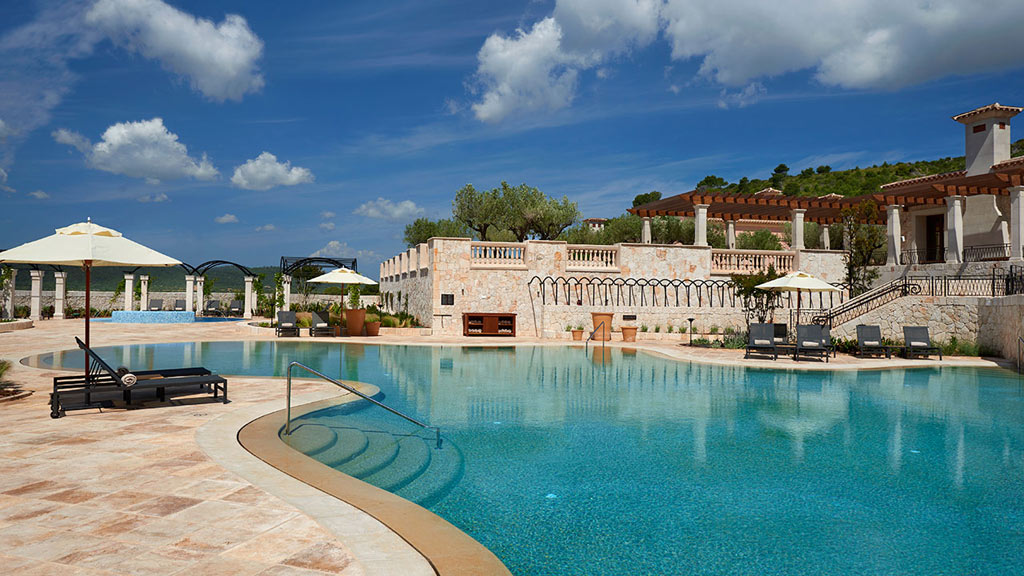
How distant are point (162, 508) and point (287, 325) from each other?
65.2 ft

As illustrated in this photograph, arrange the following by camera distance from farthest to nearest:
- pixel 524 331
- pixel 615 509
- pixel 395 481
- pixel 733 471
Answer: pixel 524 331 < pixel 733 471 < pixel 395 481 < pixel 615 509

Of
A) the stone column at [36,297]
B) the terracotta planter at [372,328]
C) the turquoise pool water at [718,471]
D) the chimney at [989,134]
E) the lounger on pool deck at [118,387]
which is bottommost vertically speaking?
the turquoise pool water at [718,471]

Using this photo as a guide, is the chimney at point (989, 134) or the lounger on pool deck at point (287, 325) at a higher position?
the chimney at point (989, 134)

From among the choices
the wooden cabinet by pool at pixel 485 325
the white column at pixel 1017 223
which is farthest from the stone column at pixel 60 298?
the white column at pixel 1017 223

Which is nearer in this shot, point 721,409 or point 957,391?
point 721,409

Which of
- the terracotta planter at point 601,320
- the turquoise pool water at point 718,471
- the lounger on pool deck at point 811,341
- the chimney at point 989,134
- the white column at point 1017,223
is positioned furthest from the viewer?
the chimney at point 989,134

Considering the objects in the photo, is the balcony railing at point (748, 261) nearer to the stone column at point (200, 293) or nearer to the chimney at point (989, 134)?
the chimney at point (989, 134)

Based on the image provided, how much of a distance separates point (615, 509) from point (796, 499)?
186cm

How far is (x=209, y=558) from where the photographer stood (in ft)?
12.0

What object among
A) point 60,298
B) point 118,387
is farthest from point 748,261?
point 60,298

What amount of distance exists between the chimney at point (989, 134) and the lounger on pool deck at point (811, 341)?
19.2 m

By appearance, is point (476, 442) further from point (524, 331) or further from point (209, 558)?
point (524, 331)

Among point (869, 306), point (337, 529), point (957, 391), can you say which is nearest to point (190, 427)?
point (337, 529)

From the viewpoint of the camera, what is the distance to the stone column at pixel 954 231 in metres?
25.8
